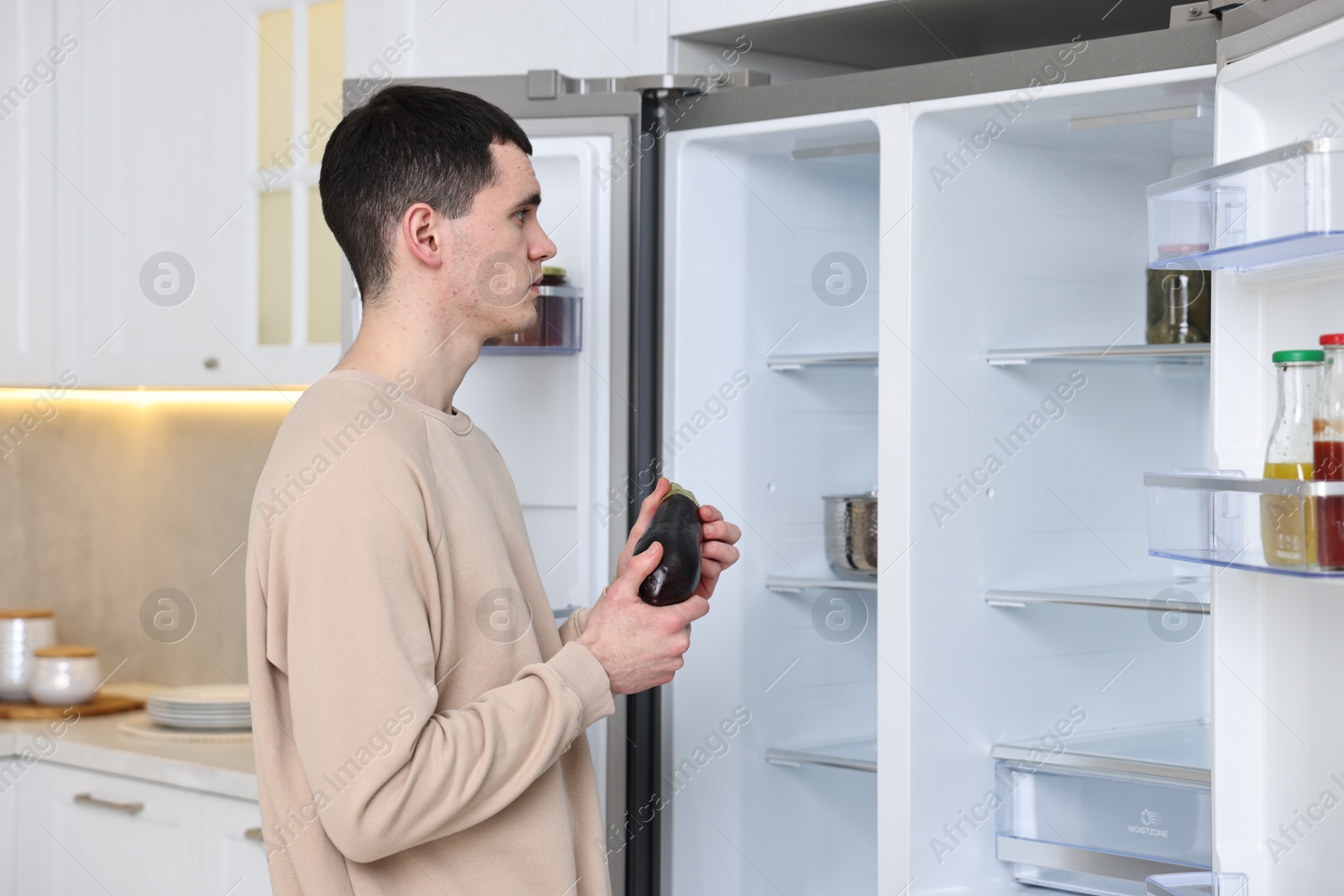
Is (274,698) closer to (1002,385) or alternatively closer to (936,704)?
(936,704)

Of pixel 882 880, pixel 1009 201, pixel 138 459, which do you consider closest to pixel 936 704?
pixel 882 880

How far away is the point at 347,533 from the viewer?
1.07 m

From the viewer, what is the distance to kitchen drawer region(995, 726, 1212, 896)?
1.63 metres

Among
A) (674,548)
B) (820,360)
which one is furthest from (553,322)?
(674,548)

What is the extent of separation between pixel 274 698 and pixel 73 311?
5.34ft

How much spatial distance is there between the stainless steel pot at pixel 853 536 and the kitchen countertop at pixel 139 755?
38.2 inches

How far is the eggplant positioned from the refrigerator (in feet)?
1.46

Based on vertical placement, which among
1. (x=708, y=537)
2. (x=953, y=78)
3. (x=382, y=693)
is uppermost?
(x=953, y=78)

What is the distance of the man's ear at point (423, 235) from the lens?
1232mm

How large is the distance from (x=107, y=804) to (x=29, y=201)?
3.72ft

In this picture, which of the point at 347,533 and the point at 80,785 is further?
the point at 80,785

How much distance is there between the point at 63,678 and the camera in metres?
2.62

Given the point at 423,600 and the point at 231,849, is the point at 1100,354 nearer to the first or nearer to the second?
the point at 423,600

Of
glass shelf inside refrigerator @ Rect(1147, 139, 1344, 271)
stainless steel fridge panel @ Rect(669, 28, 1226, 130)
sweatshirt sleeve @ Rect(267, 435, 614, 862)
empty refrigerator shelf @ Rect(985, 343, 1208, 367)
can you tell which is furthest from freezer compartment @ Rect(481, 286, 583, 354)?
glass shelf inside refrigerator @ Rect(1147, 139, 1344, 271)
